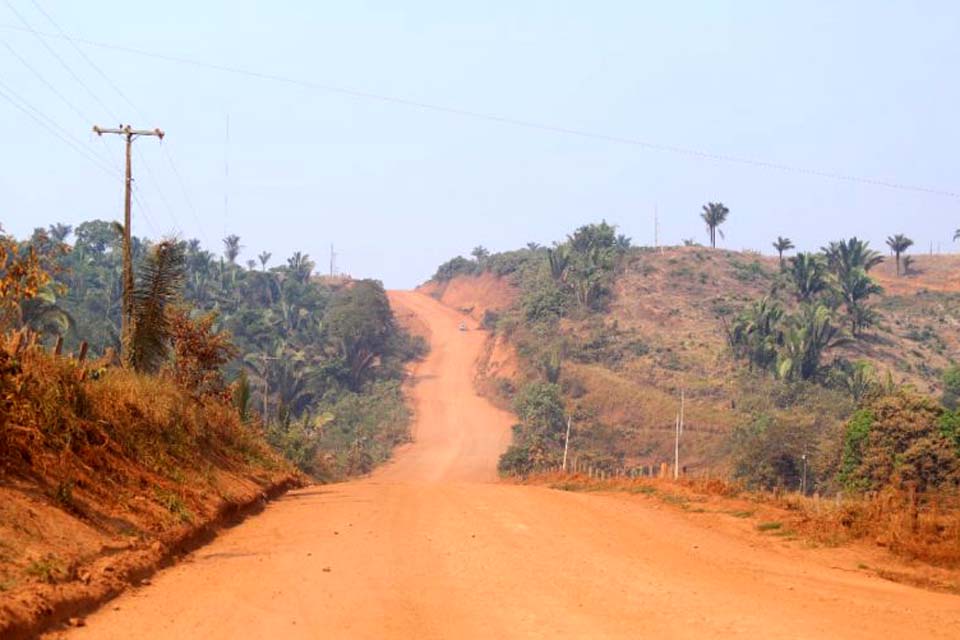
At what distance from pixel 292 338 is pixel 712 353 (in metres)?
37.8

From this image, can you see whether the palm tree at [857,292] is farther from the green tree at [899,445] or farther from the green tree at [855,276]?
the green tree at [899,445]

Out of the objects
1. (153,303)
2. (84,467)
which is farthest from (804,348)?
(84,467)

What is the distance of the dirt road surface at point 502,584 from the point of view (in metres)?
9.05

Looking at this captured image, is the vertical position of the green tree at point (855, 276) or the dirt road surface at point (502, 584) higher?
the green tree at point (855, 276)

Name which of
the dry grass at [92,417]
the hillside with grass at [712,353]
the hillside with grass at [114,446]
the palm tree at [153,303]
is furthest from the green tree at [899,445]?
the dry grass at [92,417]

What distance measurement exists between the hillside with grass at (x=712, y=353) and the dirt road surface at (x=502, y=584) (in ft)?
66.3

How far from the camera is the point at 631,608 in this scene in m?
10.0

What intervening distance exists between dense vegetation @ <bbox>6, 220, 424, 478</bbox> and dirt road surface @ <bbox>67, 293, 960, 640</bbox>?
60.2ft

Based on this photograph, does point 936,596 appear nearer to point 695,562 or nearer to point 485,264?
point 695,562

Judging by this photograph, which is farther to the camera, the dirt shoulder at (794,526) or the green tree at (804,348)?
the green tree at (804,348)

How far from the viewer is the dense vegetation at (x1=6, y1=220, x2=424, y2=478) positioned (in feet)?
177

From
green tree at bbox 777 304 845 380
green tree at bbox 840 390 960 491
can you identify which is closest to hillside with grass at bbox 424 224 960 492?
green tree at bbox 777 304 845 380

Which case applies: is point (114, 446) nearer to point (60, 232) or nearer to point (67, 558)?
point (67, 558)

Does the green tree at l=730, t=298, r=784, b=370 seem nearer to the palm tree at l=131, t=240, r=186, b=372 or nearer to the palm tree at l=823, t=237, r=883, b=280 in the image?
the palm tree at l=823, t=237, r=883, b=280
